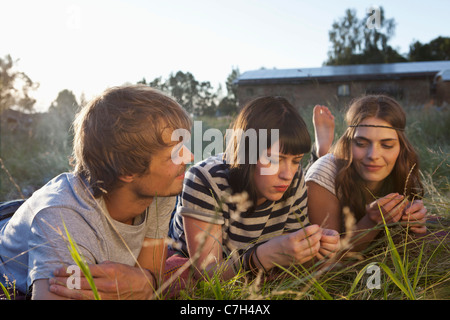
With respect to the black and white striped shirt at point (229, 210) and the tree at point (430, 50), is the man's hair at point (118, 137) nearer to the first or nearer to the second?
the black and white striped shirt at point (229, 210)

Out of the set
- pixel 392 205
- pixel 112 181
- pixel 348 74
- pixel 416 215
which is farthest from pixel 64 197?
pixel 348 74

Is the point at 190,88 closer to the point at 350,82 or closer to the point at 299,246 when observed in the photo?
the point at 299,246

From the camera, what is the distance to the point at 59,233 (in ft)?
4.46

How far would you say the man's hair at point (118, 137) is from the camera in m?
1.86

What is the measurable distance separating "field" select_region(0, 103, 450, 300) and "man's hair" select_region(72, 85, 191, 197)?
348 mm

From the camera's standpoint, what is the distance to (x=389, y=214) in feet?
6.95

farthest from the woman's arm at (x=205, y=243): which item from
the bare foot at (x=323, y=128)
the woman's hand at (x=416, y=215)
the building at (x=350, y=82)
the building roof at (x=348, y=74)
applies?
the building roof at (x=348, y=74)

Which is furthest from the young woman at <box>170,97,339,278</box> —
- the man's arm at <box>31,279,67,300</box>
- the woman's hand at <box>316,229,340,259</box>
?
the man's arm at <box>31,279,67,300</box>

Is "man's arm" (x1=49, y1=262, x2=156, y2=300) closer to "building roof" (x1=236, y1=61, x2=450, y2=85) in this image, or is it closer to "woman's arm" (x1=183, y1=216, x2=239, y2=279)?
"woman's arm" (x1=183, y1=216, x2=239, y2=279)

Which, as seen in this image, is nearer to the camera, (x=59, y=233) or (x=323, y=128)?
(x=59, y=233)

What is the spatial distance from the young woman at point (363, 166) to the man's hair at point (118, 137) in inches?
50.0

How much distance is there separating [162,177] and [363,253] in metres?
1.13

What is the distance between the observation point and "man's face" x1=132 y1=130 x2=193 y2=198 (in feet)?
6.17
